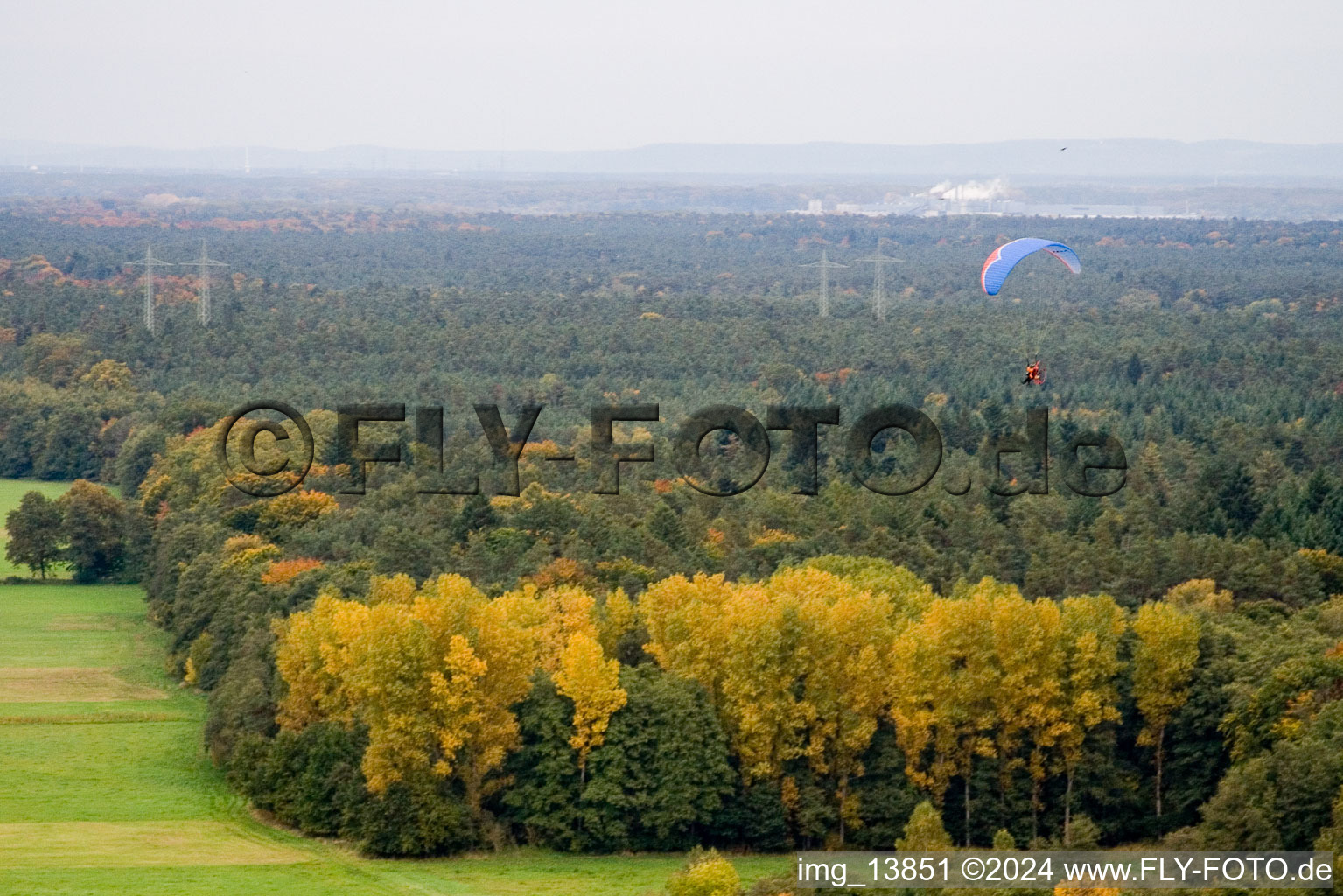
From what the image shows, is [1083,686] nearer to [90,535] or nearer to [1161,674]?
[1161,674]

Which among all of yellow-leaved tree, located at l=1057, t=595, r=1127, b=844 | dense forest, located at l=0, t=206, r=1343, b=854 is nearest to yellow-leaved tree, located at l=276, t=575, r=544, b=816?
dense forest, located at l=0, t=206, r=1343, b=854

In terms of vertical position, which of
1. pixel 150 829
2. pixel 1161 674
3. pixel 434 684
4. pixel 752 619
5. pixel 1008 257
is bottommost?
pixel 150 829

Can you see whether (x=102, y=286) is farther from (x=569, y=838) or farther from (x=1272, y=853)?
(x=1272, y=853)

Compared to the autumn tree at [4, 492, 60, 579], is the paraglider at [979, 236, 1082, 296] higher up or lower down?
higher up

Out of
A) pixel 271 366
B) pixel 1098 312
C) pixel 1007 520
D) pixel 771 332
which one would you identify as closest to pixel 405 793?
pixel 1007 520

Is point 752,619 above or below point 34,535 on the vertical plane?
above

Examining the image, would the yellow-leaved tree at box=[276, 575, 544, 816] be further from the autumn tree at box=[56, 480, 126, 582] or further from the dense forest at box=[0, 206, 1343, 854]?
the autumn tree at box=[56, 480, 126, 582]

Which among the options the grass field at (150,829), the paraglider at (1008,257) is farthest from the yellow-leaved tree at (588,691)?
the paraglider at (1008,257)

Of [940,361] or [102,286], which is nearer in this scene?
[940,361]

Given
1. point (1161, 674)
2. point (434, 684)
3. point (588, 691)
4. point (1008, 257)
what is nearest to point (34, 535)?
point (434, 684)
